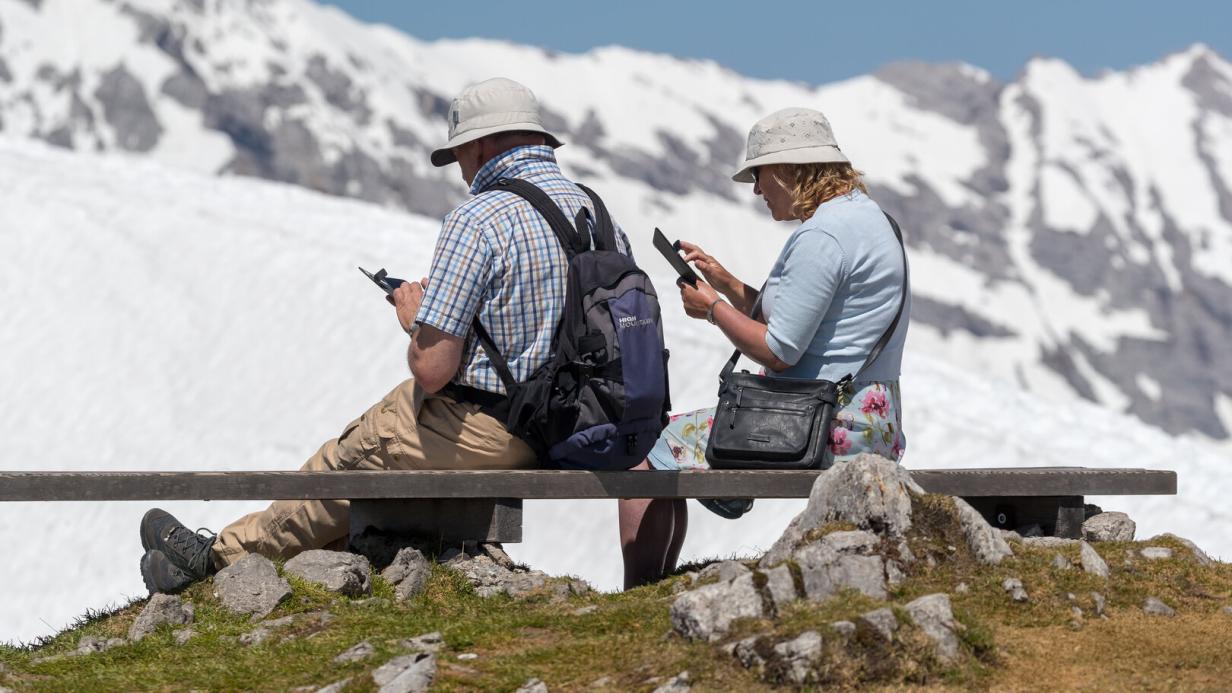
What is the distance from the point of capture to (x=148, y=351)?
91.5 ft

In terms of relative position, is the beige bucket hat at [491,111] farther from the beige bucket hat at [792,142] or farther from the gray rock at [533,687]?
the gray rock at [533,687]

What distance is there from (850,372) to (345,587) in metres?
2.98

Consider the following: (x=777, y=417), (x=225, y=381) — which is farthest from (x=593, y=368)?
(x=225, y=381)

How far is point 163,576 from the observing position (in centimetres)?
884

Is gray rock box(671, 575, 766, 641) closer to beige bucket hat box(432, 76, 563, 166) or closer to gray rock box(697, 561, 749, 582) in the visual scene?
gray rock box(697, 561, 749, 582)

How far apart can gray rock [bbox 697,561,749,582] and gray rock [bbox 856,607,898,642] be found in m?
1.78

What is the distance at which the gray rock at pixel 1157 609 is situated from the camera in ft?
23.2

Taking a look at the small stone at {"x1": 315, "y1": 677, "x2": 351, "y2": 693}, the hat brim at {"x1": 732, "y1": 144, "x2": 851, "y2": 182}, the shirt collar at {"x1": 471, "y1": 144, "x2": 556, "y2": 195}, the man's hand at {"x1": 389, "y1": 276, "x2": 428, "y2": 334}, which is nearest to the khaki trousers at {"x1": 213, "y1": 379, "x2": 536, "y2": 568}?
the man's hand at {"x1": 389, "y1": 276, "x2": 428, "y2": 334}

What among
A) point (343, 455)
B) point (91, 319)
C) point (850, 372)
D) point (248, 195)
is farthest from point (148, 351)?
point (850, 372)

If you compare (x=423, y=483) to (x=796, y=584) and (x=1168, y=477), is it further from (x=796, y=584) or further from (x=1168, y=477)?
(x=1168, y=477)

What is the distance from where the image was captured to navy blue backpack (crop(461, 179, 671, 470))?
25.6 ft

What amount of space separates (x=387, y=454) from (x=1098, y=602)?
3911 millimetres

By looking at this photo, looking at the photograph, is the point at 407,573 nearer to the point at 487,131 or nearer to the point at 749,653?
the point at 487,131

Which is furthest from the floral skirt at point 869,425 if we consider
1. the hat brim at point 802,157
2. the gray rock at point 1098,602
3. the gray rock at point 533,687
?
the gray rock at point 533,687
